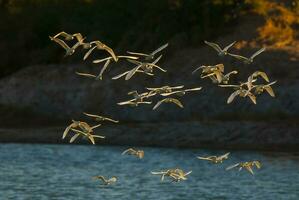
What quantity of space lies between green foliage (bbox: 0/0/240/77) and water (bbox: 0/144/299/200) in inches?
424

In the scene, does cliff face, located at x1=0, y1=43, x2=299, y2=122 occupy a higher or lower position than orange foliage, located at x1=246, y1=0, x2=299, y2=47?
lower

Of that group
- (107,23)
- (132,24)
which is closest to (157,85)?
(132,24)

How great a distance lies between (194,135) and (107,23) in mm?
12942

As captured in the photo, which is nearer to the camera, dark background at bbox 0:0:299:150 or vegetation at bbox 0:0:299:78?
dark background at bbox 0:0:299:150

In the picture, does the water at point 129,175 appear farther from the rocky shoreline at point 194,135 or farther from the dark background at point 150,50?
the dark background at point 150,50

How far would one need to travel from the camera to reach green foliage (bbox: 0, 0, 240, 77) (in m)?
47.8

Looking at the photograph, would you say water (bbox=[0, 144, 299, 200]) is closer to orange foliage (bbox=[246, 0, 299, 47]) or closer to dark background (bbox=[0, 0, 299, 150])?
dark background (bbox=[0, 0, 299, 150])

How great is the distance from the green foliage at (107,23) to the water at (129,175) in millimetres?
10759

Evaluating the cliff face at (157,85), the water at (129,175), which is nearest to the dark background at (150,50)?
the cliff face at (157,85)

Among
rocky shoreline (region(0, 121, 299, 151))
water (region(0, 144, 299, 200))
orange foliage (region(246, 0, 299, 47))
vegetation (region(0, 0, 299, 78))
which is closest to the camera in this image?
water (region(0, 144, 299, 200))

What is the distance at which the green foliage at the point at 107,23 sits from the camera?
47.8 m

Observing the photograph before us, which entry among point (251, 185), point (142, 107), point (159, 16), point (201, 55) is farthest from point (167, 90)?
point (159, 16)

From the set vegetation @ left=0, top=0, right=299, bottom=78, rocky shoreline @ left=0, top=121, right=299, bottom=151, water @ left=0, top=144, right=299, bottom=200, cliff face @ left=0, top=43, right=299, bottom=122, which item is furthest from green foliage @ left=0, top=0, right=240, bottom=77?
water @ left=0, top=144, right=299, bottom=200

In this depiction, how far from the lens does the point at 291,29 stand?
46438 millimetres
